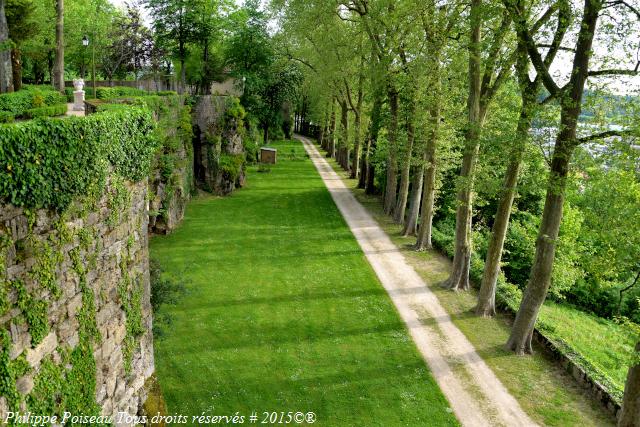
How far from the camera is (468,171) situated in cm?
1727

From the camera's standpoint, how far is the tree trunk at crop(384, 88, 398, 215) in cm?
2597

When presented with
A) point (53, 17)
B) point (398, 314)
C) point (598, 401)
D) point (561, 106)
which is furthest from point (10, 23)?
point (598, 401)

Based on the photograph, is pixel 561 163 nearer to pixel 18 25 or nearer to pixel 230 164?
pixel 230 164

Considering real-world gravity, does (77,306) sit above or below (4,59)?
below

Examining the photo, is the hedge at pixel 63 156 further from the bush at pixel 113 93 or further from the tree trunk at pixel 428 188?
the bush at pixel 113 93

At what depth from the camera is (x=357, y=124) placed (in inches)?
1415

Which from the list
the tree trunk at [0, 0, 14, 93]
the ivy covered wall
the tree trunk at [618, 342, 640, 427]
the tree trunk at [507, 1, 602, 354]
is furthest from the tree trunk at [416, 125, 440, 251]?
the tree trunk at [0, 0, 14, 93]

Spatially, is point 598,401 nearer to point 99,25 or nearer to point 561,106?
point 561,106

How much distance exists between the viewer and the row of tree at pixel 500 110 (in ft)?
35.9

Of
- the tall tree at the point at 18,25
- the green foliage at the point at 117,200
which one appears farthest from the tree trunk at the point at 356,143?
the green foliage at the point at 117,200

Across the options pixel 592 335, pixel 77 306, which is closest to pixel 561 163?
pixel 592 335

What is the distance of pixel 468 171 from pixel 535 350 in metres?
6.22

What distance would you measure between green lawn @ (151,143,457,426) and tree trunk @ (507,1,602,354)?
3.79m

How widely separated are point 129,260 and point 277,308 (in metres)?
7.93
